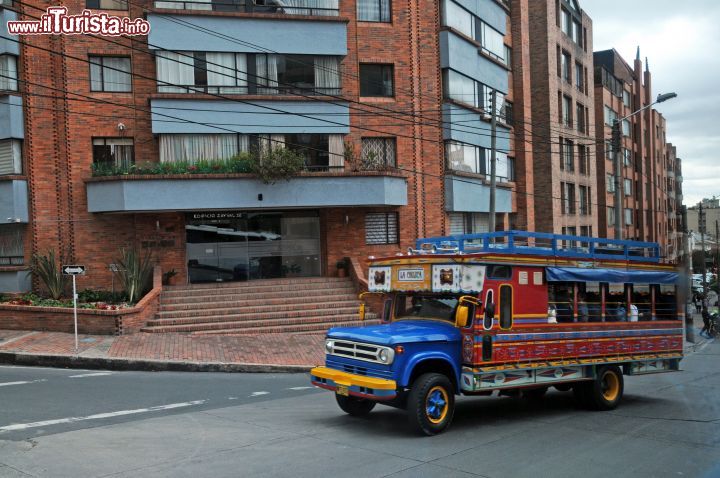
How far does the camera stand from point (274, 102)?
24.4 metres

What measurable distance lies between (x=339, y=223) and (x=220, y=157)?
16.4 feet

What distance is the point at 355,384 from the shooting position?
9.42m

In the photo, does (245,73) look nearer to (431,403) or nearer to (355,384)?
(355,384)

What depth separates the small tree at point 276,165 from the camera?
23.3 m

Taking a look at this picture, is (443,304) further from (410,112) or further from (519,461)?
(410,112)

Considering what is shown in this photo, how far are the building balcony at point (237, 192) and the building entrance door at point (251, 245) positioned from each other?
142cm

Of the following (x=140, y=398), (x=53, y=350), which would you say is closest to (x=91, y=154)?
(x=53, y=350)

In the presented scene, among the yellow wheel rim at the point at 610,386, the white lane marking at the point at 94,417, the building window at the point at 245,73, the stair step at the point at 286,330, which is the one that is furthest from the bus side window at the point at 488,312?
the building window at the point at 245,73

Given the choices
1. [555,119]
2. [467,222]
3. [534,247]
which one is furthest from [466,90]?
[534,247]

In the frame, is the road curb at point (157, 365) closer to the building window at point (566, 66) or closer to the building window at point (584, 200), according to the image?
the building window at point (584, 200)

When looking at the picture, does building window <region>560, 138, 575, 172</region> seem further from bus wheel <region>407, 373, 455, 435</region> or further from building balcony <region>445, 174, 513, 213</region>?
bus wheel <region>407, 373, 455, 435</region>

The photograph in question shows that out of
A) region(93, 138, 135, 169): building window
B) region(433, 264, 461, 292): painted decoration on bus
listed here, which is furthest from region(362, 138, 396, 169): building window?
region(433, 264, 461, 292): painted decoration on bus

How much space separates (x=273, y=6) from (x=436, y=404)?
62.1 feet

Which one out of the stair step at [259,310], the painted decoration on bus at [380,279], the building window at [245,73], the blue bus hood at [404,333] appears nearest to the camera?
the blue bus hood at [404,333]
